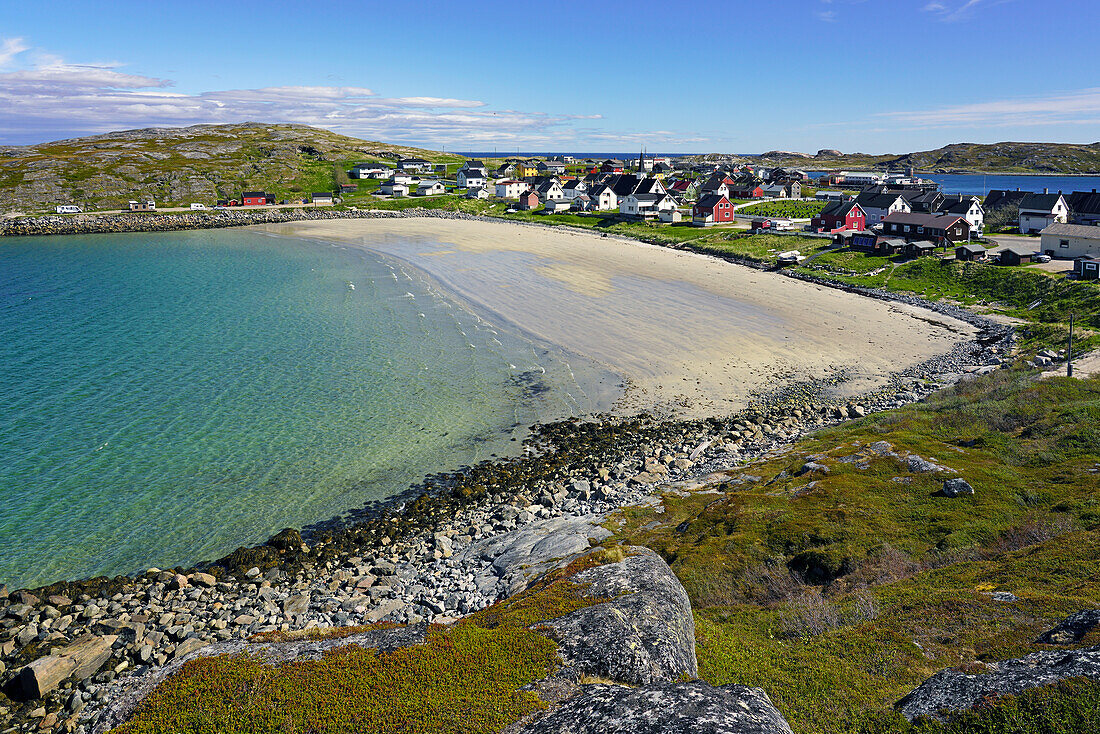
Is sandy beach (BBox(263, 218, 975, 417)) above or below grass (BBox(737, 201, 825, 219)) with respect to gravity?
below

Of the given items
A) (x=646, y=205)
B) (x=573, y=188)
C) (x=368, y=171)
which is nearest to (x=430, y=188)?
(x=368, y=171)

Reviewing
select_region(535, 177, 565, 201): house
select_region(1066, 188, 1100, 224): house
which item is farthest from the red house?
select_region(535, 177, 565, 201): house

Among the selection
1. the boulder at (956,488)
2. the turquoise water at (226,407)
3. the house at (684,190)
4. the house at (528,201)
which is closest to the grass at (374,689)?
the turquoise water at (226,407)

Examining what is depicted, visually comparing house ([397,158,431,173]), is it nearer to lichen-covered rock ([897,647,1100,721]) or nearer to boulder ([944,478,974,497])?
boulder ([944,478,974,497])

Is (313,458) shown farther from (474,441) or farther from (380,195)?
(380,195)

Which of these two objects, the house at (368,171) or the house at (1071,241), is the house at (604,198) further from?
the house at (1071,241)

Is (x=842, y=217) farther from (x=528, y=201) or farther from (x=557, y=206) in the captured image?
(x=528, y=201)

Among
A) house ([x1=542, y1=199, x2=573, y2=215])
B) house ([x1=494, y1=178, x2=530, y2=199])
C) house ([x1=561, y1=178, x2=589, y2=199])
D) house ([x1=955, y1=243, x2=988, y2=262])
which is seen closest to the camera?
house ([x1=955, y1=243, x2=988, y2=262])
